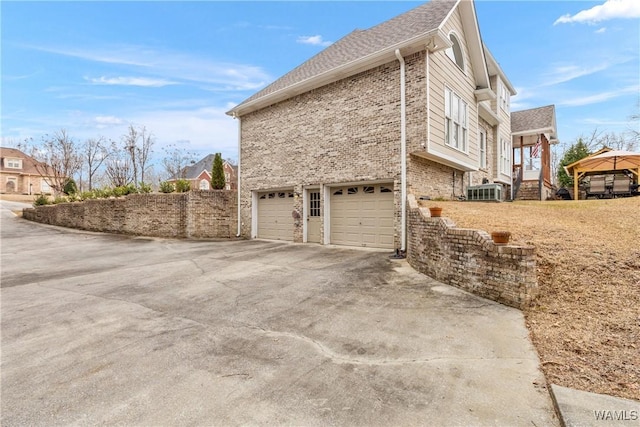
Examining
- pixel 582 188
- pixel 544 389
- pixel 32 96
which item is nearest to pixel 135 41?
pixel 32 96

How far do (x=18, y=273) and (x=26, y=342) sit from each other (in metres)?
5.72

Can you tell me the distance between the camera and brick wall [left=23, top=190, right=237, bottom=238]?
47.2 ft

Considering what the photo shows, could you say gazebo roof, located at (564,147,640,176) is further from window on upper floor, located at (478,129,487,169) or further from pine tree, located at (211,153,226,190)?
pine tree, located at (211,153,226,190)

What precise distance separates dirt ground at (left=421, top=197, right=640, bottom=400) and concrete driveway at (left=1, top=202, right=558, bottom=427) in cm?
35

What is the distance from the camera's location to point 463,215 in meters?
7.91

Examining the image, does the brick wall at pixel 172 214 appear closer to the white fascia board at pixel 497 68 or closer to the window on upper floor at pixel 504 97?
the white fascia board at pixel 497 68

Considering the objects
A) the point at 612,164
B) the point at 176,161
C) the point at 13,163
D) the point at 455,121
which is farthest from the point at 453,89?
the point at 13,163

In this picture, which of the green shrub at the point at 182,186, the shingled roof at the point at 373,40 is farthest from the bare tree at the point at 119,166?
the shingled roof at the point at 373,40

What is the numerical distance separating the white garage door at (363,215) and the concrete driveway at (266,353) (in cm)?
328

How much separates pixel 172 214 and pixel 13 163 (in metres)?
44.4

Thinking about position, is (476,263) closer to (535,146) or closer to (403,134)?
(403,134)

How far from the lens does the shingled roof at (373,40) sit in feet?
31.6

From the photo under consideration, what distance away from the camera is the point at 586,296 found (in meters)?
4.34

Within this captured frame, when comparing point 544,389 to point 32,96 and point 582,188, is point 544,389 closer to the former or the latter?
Answer: point 582,188
